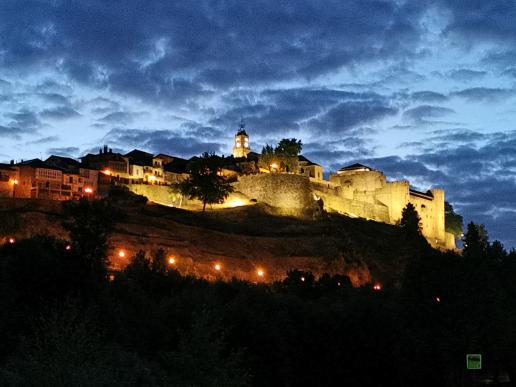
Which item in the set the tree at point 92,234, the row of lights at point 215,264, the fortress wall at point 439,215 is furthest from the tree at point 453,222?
the tree at point 92,234

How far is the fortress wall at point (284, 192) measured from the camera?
288 ft

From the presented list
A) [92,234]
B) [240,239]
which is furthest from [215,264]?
[92,234]

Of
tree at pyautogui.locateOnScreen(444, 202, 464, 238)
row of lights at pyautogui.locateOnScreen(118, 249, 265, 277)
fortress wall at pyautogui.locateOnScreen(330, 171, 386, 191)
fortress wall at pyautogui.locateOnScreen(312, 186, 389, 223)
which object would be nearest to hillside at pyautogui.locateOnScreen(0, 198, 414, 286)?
row of lights at pyautogui.locateOnScreen(118, 249, 265, 277)

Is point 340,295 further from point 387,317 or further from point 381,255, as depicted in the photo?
point 381,255

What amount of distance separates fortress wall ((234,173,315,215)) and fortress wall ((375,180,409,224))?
18853 mm

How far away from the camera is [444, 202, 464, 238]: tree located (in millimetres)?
123463

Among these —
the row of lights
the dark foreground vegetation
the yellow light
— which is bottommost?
the dark foreground vegetation

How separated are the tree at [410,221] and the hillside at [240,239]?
2.09 m

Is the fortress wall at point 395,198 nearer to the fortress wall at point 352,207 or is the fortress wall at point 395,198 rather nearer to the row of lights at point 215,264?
the fortress wall at point 352,207

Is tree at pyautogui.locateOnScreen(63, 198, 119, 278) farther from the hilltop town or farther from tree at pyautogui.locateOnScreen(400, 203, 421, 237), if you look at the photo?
tree at pyautogui.locateOnScreen(400, 203, 421, 237)

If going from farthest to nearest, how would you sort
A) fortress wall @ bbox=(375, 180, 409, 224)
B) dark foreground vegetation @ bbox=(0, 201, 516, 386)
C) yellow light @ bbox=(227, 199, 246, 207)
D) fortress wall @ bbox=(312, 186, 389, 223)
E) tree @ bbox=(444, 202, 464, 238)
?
tree @ bbox=(444, 202, 464, 238) < fortress wall @ bbox=(375, 180, 409, 224) < fortress wall @ bbox=(312, 186, 389, 223) < yellow light @ bbox=(227, 199, 246, 207) < dark foreground vegetation @ bbox=(0, 201, 516, 386)

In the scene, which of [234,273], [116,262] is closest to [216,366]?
[116,262]

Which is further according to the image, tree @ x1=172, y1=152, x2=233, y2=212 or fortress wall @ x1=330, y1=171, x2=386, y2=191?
fortress wall @ x1=330, y1=171, x2=386, y2=191

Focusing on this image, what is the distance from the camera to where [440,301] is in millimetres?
44438
